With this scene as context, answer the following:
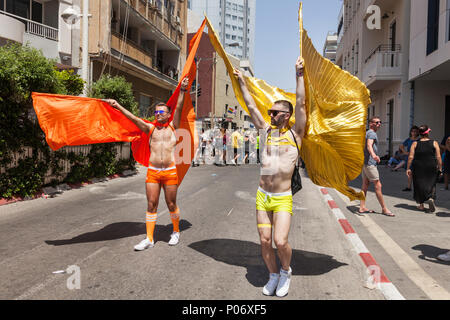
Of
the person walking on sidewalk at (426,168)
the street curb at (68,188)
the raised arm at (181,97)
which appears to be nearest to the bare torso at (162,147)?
the raised arm at (181,97)

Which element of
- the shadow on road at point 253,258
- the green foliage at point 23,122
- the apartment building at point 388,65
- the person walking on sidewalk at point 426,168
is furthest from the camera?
the apartment building at point 388,65

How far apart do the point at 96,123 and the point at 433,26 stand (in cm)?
1534

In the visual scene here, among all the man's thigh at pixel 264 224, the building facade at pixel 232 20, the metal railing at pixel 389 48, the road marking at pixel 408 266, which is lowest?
the road marking at pixel 408 266

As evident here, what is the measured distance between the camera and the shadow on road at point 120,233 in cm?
573

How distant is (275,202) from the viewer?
3846mm

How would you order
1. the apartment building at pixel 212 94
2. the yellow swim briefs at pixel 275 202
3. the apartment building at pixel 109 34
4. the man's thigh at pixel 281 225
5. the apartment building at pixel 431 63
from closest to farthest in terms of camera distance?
the man's thigh at pixel 281 225, the yellow swim briefs at pixel 275 202, the apartment building at pixel 431 63, the apartment building at pixel 109 34, the apartment building at pixel 212 94

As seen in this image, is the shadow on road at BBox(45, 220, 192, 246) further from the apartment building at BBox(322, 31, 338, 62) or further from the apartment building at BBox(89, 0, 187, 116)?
the apartment building at BBox(322, 31, 338, 62)

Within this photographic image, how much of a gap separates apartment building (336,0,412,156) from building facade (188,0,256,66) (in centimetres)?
11275

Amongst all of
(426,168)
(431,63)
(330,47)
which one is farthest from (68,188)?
(330,47)

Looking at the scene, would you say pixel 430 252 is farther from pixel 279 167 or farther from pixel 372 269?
pixel 279 167

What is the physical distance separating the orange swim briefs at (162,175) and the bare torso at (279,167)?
197 cm

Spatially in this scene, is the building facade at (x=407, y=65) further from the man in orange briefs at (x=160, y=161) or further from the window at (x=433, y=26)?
the man in orange briefs at (x=160, y=161)

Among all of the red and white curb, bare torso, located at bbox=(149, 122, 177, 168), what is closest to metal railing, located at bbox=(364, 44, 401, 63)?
the red and white curb
